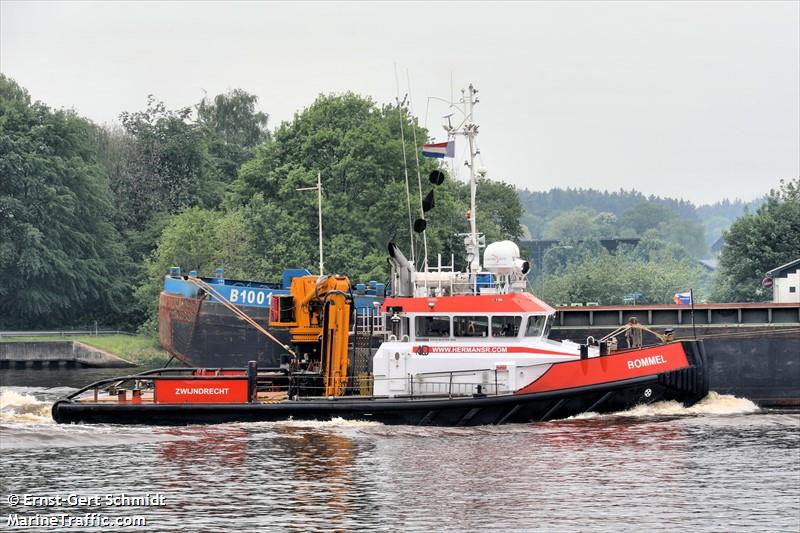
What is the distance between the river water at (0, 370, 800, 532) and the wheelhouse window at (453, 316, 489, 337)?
8.45ft

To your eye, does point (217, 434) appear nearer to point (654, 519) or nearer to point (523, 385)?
point (523, 385)

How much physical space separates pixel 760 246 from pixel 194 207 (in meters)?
32.5

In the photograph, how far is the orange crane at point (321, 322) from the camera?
111 feet

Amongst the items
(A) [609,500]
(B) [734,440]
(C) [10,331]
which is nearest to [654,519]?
(A) [609,500]

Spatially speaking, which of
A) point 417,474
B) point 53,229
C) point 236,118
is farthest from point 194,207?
point 417,474

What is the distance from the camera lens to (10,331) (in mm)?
72312

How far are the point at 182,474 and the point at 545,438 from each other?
9147 mm

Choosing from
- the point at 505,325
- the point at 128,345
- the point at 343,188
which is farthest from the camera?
the point at 128,345

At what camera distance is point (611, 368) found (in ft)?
110

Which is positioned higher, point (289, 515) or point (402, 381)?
point (402, 381)

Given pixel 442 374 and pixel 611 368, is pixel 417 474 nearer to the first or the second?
pixel 442 374

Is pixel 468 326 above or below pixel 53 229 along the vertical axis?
below

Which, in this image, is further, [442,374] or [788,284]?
[788,284]

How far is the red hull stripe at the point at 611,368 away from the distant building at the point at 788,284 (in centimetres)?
2204
